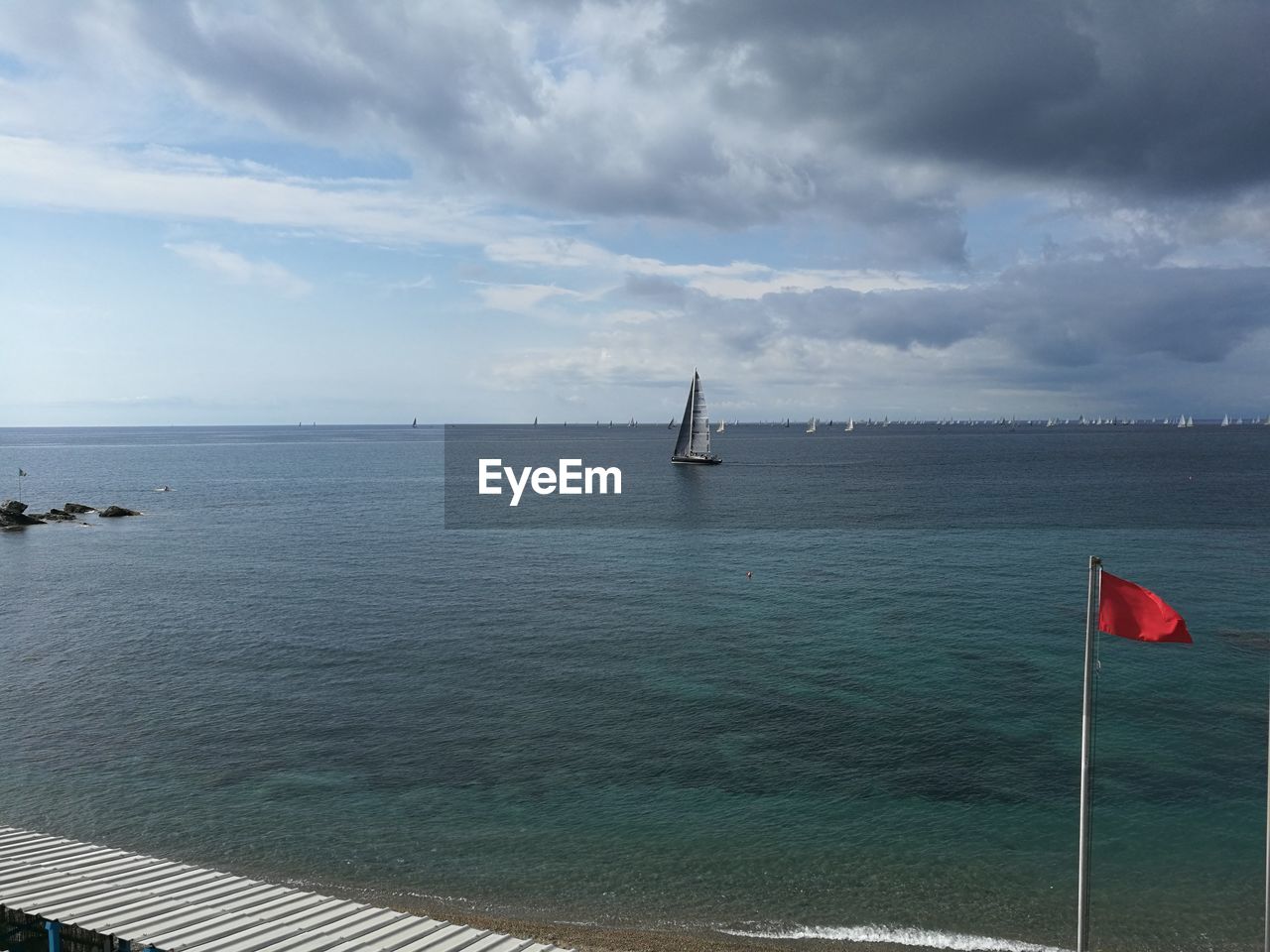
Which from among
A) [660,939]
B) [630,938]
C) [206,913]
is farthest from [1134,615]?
[206,913]

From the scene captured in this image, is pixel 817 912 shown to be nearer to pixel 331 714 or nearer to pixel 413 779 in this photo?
pixel 413 779

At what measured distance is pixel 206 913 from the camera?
18188 millimetres

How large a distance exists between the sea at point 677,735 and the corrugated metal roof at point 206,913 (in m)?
9.36

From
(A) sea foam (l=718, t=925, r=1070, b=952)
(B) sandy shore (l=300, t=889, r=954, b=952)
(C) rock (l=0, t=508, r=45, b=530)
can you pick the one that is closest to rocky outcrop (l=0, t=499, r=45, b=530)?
(C) rock (l=0, t=508, r=45, b=530)

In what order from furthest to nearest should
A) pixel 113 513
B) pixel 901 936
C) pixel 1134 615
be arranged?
1. pixel 113 513
2. pixel 901 936
3. pixel 1134 615

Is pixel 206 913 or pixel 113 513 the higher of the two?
pixel 206 913

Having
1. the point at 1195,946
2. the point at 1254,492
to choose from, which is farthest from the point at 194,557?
the point at 1254,492

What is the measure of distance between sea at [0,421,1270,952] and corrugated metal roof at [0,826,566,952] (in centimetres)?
936

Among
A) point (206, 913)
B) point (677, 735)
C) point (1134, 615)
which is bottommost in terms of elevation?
point (677, 735)

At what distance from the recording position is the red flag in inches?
768

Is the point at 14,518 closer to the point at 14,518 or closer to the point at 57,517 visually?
the point at 14,518

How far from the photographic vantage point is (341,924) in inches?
703

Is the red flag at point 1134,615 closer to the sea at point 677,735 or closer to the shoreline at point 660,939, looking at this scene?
the shoreline at point 660,939

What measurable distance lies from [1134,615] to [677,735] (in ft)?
84.1
